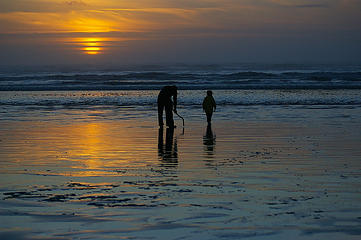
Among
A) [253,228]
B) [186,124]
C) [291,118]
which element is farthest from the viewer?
[291,118]

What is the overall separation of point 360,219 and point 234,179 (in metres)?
2.38

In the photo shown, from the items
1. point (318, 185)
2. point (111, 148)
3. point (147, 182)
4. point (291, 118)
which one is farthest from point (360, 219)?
point (291, 118)

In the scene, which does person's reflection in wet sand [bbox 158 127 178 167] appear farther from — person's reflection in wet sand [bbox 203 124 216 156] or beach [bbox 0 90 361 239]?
person's reflection in wet sand [bbox 203 124 216 156]

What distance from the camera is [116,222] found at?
5410 mm

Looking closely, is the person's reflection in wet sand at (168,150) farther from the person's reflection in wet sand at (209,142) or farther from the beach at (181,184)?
the person's reflection in wet sand at (209,142)

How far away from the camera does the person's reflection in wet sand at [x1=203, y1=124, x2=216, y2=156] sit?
10691 mm

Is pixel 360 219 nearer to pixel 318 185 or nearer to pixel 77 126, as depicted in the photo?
pixel 318 185

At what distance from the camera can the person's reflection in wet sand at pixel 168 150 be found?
9.30 meters

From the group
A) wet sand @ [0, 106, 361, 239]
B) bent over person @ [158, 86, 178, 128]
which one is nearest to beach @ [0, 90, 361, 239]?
wet sand @ [0, 106, 361, 239]

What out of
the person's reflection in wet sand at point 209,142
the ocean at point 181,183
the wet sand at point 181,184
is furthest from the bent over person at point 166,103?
the wet sand at point 181,184

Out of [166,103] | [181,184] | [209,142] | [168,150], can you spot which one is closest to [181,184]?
[181,184]

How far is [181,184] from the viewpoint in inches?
286

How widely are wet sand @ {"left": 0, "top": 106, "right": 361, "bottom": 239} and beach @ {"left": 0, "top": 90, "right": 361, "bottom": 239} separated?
0.5 inches

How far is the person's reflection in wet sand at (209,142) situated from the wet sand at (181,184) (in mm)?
22
